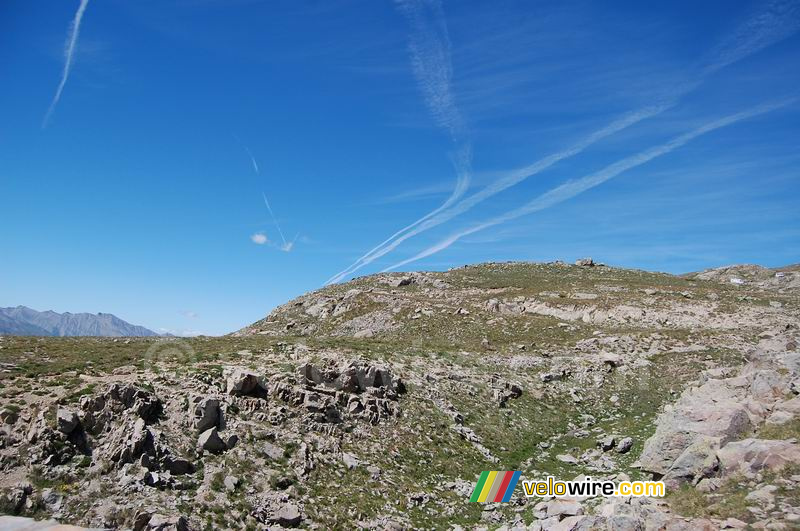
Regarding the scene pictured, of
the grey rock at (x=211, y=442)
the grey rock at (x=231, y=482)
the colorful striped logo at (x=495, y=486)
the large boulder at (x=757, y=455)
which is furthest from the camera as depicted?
the colorful striped logo at (x=495, y=486)

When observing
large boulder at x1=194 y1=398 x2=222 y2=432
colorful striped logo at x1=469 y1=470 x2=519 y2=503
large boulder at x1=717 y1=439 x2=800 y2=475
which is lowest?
colorful striped logo at x1=469 y1=470 x2=519 y2=503

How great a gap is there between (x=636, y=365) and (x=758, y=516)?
30.9 m

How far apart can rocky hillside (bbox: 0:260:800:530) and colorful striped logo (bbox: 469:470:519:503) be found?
1.80 feet

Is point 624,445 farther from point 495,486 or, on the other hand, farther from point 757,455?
point 757,455

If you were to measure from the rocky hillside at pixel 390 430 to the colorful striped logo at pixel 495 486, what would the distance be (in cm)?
55

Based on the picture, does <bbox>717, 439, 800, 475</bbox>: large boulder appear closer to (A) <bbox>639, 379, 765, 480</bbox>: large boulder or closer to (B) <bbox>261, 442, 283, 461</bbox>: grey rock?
(A) <bbox>639, 379, 765, 480</bbox>: large boulder

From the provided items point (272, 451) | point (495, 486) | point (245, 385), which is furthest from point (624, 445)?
point (245, 385)

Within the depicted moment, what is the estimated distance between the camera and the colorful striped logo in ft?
74.9

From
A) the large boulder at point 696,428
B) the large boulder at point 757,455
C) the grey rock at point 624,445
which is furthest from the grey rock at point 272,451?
the grey rock at point 624,445

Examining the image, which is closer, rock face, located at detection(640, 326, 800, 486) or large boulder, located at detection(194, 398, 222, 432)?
rock face, located at detection(640, 326, 800, 486)

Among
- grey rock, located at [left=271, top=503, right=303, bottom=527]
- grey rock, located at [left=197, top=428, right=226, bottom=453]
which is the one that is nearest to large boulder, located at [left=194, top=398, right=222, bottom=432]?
grey rock, located at [left=197, top=428, right=226, bottom=453]

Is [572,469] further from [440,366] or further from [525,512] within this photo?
[440,366]

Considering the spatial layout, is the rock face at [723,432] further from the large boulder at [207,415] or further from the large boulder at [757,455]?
the large boulder at [207,415]

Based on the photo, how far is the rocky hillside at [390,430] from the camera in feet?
54.4
